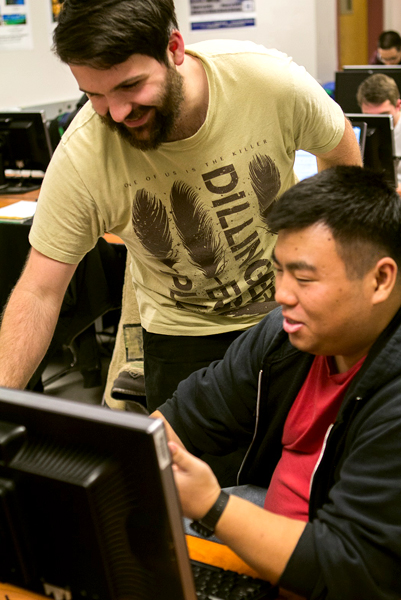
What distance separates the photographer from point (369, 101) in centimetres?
432

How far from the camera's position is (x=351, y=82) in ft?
16.4

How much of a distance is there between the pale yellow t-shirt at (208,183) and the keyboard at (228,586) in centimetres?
78

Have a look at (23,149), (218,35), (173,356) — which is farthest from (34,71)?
(173,356)

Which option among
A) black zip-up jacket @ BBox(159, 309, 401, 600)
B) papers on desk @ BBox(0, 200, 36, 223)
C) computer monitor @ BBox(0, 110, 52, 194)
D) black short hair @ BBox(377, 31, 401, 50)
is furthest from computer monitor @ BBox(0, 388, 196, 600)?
black short hair @ BBox(377, 31, 401, 50)

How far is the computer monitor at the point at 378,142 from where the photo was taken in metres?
3.55

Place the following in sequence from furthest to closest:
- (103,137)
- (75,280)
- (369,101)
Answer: (369,101) < (75,280) < (103,137)

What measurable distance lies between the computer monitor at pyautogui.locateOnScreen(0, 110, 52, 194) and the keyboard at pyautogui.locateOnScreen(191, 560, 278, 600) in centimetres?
331

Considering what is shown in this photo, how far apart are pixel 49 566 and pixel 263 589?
1.10 ft

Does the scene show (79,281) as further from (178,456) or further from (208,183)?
(178,456)

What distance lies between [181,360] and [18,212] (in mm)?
1743

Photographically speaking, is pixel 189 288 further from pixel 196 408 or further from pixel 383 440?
pixel 383 440

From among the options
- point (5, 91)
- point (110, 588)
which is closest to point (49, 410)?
point (110, 588)

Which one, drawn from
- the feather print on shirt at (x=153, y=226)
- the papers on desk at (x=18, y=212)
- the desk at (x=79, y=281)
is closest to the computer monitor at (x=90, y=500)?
→ the feather print on shirt at (x=153, y=226)

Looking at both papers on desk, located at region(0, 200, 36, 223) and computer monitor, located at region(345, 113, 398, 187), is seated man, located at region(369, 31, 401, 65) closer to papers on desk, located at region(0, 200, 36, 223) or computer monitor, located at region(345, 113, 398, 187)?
computer monitor, located at region(345, 113, 398, 187)
